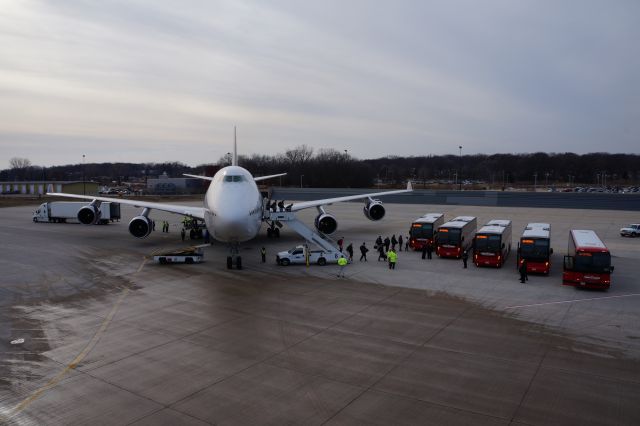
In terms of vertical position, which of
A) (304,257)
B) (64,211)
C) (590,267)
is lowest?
(304,257)

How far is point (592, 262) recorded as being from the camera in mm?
21094

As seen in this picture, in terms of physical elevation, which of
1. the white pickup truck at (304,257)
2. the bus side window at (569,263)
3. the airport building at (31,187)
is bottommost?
the white pickup truck at (304,257)

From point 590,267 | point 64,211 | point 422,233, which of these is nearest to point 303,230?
point 422,233

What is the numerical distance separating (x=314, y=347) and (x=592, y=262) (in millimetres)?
15469

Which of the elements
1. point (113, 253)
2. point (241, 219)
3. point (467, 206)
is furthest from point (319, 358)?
point (467, 206)

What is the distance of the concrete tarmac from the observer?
396 inches

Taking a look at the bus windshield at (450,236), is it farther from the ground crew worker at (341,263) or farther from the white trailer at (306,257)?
the ground crew worker at (341,263)

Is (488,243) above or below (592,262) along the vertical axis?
above

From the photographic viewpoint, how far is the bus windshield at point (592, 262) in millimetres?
20859

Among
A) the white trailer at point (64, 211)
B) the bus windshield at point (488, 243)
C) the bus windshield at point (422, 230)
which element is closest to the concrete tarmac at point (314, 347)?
the bus windshield at point (488, 243)

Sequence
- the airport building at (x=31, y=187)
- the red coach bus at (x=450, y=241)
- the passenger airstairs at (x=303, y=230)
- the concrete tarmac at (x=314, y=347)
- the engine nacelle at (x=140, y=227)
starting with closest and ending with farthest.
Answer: the concrete tarmac at (x=314, y=347) → the passenger airstairs at (x=303, y=230) → the red coach bus at (x=450, y=241) → the engine nacelle at (x=140, y=227) → the airport building at (x=31, y=187)

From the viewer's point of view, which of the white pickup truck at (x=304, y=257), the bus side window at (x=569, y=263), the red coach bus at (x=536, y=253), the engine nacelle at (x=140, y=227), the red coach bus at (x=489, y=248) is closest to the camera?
the bus side window at (x=569, y=263)

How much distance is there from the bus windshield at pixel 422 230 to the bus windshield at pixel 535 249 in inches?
313

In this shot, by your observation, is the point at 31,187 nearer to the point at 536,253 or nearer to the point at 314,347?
the point at 536,253
